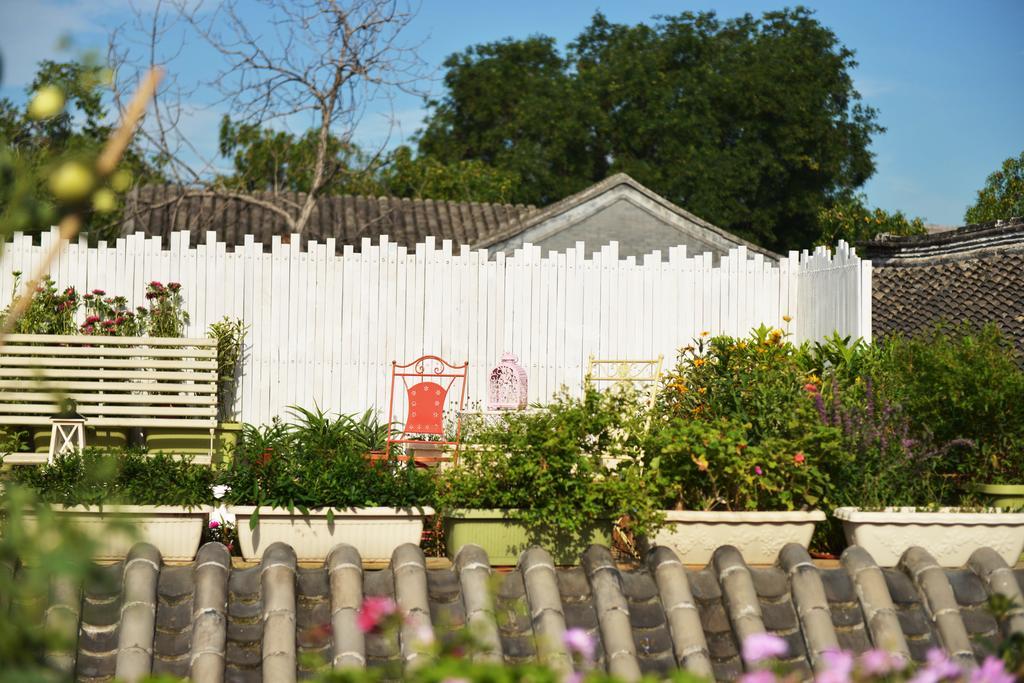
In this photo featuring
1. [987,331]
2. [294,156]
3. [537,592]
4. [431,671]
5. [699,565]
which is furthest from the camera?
[294,156]

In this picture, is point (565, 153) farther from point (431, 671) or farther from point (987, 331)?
point (431, 671)

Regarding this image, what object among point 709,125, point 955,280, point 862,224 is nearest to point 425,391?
point 955,280

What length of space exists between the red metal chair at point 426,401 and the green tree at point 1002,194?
20263 millimetres

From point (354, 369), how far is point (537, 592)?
378 cm

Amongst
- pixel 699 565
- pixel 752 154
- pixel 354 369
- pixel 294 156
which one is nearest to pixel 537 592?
pixel 699 565

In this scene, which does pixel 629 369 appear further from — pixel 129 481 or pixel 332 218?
pixel 332 218

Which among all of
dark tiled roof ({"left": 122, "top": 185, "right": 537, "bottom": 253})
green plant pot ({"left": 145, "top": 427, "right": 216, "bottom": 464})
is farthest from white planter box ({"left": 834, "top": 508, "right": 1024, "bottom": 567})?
dark tiled roof ({"left": 122, "top": 185, "right": 537, "bottom": 253})

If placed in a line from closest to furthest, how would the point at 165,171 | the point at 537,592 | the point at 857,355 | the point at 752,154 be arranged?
the point at 537,592
the point at 857,355
the point at 165,171
the point at 752,154

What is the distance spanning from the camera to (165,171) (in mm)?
14117

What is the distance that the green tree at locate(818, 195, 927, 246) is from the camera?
76.7ft

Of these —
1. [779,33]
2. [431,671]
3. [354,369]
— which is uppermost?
[779,33]

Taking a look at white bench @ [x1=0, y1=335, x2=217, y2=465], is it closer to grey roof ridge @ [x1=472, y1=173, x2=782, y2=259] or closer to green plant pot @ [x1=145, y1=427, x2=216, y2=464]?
green plant pot @ [x1=145, y1=427, x2=216, y2=464]

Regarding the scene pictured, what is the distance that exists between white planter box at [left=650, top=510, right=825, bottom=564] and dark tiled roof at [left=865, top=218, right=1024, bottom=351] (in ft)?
24.2

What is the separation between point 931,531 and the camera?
4.75 meters
